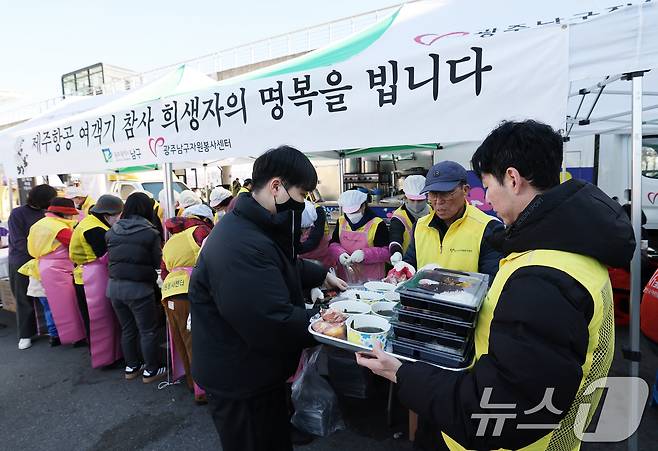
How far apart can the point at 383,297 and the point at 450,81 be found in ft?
3.89

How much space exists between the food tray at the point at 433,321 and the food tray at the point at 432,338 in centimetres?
1

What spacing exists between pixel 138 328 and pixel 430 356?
304 cm

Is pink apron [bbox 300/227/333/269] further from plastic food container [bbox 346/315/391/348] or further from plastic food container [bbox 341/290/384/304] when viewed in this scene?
plastic food container [bbox 346/315/391/348]

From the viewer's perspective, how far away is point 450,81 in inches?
77.4

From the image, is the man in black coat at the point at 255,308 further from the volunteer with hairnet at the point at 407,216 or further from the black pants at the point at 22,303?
the black pants at the point at 22,303

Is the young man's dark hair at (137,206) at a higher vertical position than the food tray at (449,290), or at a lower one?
higher

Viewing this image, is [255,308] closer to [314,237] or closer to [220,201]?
[314,237]

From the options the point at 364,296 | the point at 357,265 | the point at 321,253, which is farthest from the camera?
the point at 321,253

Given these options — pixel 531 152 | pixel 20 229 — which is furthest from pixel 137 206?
pixel 531 152

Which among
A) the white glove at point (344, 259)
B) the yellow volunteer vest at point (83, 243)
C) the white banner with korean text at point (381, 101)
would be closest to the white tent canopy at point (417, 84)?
the white banner with korean text at point (381, 101)

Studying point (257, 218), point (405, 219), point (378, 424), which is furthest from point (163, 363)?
point (257, 218)

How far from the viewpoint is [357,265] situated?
122 inches

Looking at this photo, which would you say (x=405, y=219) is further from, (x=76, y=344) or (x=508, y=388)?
(x=76, y=344)

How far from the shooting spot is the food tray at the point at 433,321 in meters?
1.10
